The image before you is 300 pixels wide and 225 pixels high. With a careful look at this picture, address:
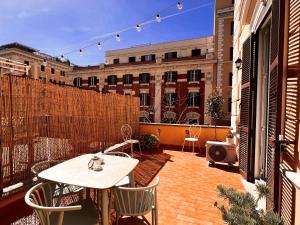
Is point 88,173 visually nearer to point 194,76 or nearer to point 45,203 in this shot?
point 45,203

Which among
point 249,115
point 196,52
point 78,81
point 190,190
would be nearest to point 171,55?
point 196,52

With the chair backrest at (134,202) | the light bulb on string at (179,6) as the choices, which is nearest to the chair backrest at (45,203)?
the chair backrest at (134,202)

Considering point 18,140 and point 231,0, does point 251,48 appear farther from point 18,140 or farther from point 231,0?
point 231,0

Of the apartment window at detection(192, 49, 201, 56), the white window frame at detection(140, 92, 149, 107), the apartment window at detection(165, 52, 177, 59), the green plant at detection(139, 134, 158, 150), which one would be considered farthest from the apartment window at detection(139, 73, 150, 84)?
the green plant at detection(139, 134, 158, 150)

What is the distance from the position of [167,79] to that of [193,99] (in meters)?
2.97

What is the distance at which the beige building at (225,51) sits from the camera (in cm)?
1608

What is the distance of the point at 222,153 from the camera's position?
5.20 meters

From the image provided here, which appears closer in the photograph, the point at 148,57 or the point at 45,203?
the point at 45,203

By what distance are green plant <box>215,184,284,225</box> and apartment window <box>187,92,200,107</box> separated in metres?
15.8

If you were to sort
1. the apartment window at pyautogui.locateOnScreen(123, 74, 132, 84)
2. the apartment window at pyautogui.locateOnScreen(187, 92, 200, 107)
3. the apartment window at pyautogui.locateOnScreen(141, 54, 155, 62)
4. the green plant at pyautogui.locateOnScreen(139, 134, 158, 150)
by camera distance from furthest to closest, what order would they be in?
1. the apartment window at pyautogui.locateOnScreen(141, 54, 155, 62)
2. the apartment window at pyautogui.locateOnScreen(123, 74, 132, 84)
3. the apartment window at pyautogui.locateOnScreen(187, 92, 200, 107)
4. the green plant at pyautogui.locateOnScreen(139, 134, 158, 150)

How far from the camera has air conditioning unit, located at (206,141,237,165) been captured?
16.9 feet

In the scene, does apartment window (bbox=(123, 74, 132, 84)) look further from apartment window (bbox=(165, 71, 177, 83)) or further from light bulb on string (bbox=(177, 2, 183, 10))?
light bulb on string (bbox=(177, 2, 183, 10))

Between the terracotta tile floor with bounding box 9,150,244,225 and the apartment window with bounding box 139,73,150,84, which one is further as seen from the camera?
the apartment window with bounding box 139,73,150,84

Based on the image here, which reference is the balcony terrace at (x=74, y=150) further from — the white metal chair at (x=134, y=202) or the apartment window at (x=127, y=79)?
the apartment window at (x=127, y=79)
